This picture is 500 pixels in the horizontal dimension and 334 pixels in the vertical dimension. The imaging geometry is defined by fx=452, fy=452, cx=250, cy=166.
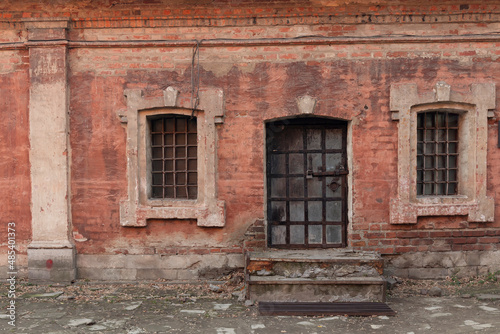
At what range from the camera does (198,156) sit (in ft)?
23.6

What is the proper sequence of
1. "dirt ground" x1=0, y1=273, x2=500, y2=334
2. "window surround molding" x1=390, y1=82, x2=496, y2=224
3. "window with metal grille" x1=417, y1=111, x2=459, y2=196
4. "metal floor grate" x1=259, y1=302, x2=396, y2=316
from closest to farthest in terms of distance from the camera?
"dirt ground" x1=0, y1=273, x2=500, y2=334 → "metal floor grate" x1=259, y1=302, x2=396, y2=316 → "window surround molding" x1=390, y1=82, x2=496, y2=224 → "window with metal grille" x1=417, y1=111, x2=459, y2=196

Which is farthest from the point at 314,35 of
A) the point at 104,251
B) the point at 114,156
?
the point at 104,251

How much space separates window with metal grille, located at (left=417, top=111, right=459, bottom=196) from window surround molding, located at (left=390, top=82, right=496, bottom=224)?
0.25 metres

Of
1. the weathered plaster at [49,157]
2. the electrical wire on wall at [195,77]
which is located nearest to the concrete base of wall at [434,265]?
the electrical wire on wall at [195,77]

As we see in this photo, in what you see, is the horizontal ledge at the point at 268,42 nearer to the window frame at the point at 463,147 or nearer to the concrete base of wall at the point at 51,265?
the window frame at the point at 463,147

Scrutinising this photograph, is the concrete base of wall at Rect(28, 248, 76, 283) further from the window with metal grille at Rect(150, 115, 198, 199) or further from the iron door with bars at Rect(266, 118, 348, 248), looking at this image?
the iron door with bars at Rect(266, 118, 348, 248)

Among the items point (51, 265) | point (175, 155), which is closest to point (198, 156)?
point (175, 155)

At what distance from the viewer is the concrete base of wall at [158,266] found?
7.23 meters

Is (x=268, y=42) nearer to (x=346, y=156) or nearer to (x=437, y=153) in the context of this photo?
(x=346, y=156)

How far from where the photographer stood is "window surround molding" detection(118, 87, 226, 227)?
7.12 m

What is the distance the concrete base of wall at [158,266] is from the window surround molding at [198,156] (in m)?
0.56

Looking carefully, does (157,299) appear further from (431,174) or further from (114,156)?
(431,174)

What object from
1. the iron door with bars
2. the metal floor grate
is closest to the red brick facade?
the iron door with bars

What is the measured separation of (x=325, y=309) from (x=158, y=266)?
112 inches
